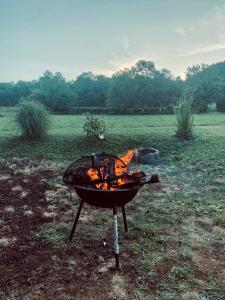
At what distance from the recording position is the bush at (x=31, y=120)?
8.49 metres

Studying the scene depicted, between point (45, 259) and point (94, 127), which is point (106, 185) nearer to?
point (45, 259)

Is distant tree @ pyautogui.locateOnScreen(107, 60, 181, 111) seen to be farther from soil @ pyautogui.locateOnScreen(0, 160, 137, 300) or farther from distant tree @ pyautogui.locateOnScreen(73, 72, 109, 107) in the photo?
soil @ pyautogui.locateOnScreen(0, 160, 137, 300)

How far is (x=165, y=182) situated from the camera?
217 inches

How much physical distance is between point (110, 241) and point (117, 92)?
48.1ft

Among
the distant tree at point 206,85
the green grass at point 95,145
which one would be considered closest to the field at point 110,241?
the green grass at point 95,145

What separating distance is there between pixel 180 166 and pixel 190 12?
4.27 m

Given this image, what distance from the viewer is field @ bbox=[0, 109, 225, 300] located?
8.45 feet

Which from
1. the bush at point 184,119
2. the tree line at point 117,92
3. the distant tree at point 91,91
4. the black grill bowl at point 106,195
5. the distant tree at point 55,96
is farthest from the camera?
the distant tree at point 91,91

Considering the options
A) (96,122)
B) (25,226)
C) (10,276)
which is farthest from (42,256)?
(96,122)

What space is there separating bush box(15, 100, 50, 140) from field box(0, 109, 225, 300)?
251cm

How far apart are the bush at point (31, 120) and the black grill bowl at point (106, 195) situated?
19.2 feet

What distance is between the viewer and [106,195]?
2.88 metres

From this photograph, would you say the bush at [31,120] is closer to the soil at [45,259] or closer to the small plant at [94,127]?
the small plant at [94,127]

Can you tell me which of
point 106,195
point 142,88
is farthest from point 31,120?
point 142,88
